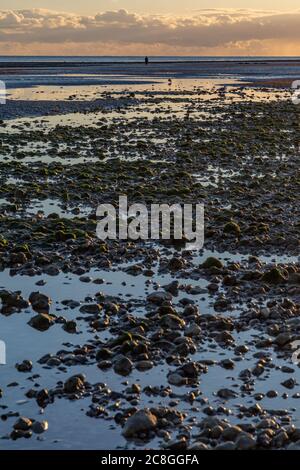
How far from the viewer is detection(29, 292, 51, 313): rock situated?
10180mm

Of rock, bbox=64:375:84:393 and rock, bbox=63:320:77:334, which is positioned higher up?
rock, bbox=64:375:84:393

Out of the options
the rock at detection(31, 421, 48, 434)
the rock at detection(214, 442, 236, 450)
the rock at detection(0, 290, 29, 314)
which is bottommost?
the rock at detection(0, 290, 29, 314)

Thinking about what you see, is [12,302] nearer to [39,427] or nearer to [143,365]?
[143,365]

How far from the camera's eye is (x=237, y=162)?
23.4 meters

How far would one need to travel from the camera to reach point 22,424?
6754 mm

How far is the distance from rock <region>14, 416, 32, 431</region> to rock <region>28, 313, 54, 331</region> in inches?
105

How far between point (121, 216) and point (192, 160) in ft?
28.2

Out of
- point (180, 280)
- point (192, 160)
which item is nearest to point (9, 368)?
point (180, 280)

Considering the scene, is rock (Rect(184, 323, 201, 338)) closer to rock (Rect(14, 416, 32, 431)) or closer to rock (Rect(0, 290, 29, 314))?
rock (Rect(0, 290, 29, 314))

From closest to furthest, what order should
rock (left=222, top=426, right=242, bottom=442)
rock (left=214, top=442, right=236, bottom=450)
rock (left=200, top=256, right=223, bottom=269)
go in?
rock (left=214, top=442, right=236, bottom=450)
rock (left=222, top=426, right=242, bottom=442)
rock (left=200, top=256, right=223, bottom=269)

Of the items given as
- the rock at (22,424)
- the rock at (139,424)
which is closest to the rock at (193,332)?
the rock at (139,424)

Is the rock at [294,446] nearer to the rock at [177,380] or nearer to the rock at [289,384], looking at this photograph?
the rock at [289,384]

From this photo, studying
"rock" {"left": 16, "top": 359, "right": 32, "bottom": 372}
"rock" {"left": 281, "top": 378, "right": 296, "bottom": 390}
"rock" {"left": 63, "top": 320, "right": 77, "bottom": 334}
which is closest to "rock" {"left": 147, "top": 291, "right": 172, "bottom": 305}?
"rock" {"left": 63, "top": 320, "right": 77, "bottom": 334}
